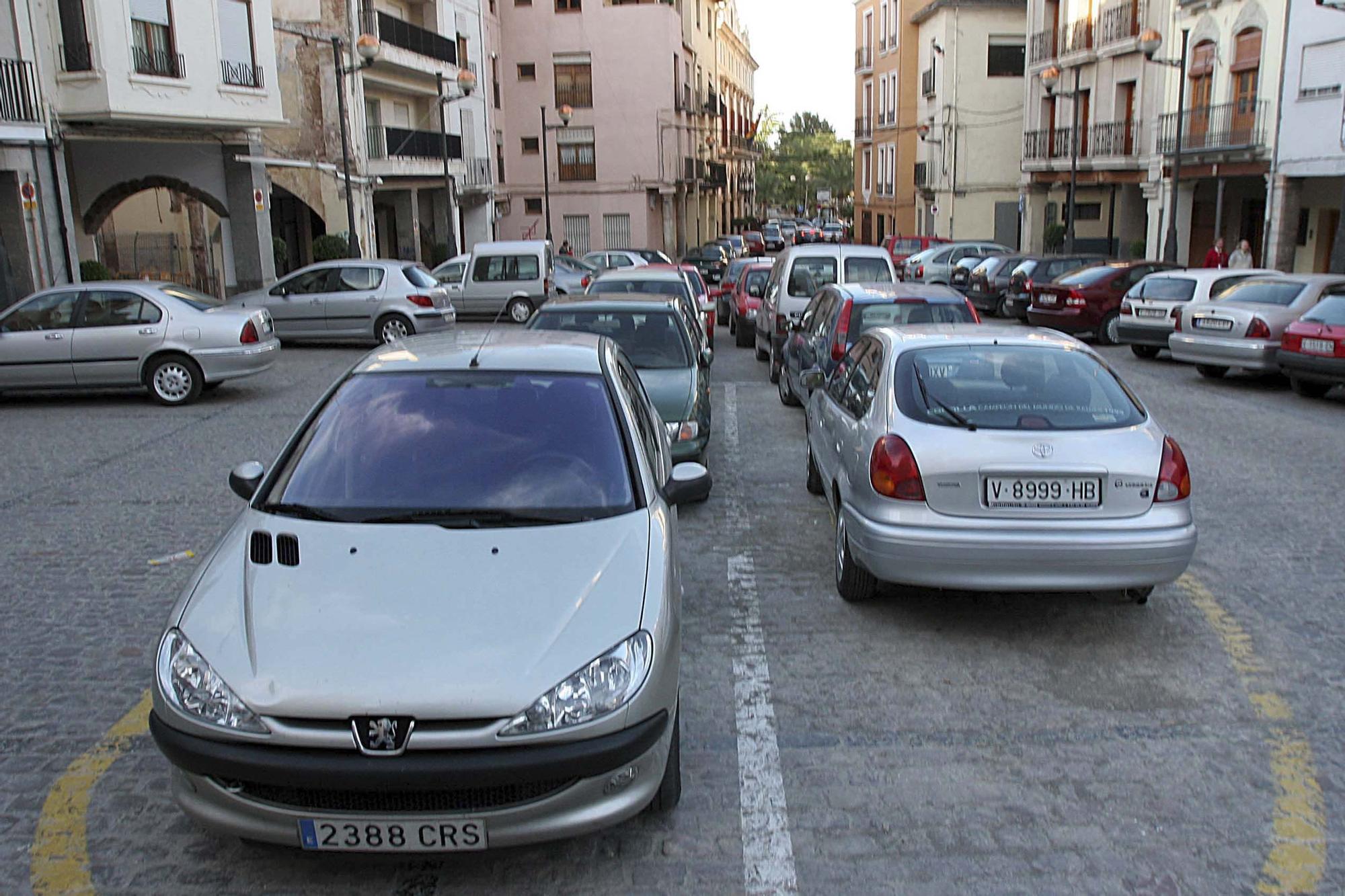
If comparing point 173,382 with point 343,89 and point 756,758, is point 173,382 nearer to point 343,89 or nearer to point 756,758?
point 756,758

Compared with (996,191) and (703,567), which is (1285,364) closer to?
(703,567)

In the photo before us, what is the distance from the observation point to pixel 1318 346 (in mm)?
13461

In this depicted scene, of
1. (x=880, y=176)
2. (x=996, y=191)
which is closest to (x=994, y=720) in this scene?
(x=996, y=191)

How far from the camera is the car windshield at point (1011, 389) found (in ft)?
19.8

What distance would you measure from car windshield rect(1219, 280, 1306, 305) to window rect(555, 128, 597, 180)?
3763cm

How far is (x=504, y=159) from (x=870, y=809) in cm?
4840

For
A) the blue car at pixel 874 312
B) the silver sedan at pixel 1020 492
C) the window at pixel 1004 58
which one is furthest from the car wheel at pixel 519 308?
the window at pixel 1004 58

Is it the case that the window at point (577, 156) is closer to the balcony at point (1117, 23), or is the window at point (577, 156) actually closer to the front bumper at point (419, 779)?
the balcony at point (1117, 23)

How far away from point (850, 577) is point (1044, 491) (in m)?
1.21

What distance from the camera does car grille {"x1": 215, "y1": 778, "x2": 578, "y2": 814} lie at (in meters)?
3.47

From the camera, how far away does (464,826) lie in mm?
3498

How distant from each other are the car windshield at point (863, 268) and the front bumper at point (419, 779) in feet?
43.8

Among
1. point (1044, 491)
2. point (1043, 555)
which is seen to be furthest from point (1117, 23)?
point (1043, 555)

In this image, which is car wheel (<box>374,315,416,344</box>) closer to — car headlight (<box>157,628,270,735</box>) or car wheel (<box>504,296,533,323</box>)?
car wheel (<box>504,296,533,323</box>)
